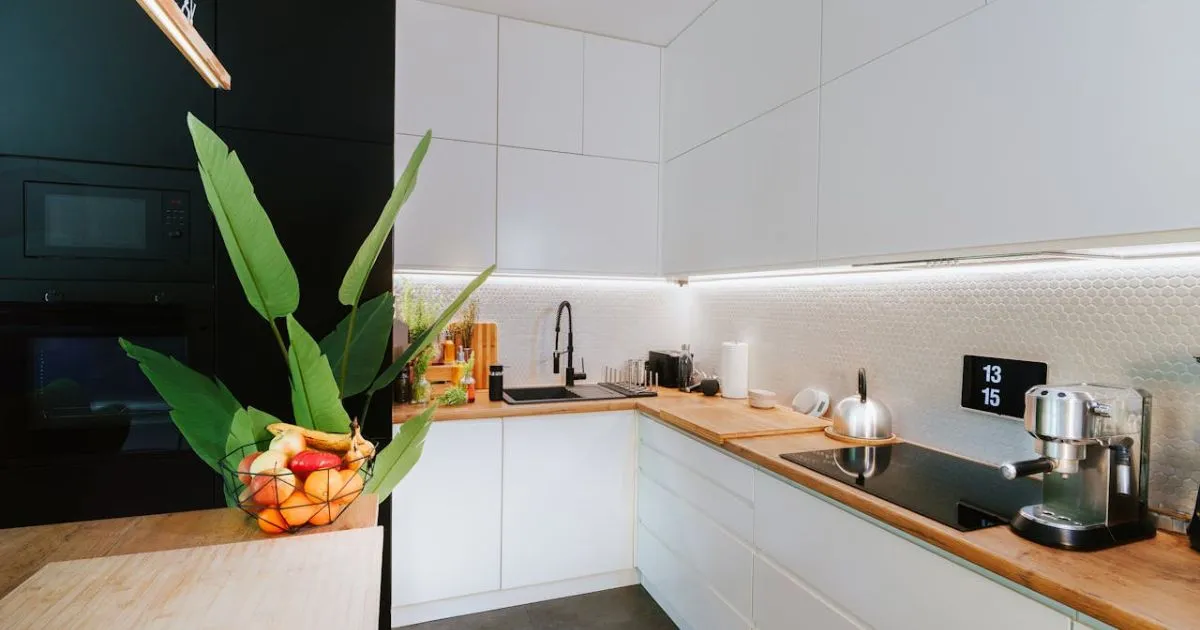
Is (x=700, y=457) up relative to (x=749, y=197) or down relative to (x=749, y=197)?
down

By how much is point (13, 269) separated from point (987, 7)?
2.86 metres

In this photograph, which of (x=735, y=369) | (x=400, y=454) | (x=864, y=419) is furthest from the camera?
(x=735, y=369)

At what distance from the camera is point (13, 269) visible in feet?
5.62

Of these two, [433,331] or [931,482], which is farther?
[931,482]

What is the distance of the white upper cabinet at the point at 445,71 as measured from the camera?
253cm

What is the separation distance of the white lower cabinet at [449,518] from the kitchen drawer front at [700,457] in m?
0.69

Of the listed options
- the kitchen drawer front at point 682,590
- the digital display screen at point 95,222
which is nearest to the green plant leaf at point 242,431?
the digital display screen at point 95,222

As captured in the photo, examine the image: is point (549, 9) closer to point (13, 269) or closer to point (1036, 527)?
point (13, 269)

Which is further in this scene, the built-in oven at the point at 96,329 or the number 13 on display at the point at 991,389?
the built-in oven at the point at 96,329

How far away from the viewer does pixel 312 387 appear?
1.04m

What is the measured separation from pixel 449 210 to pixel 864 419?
6.47 ft

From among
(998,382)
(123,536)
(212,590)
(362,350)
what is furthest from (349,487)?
(998,382)

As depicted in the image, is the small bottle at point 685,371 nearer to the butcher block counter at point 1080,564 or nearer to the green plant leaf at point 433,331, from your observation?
the butcher block counter at point 1080,564

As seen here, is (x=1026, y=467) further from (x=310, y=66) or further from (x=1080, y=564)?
(x=310, y=66)
